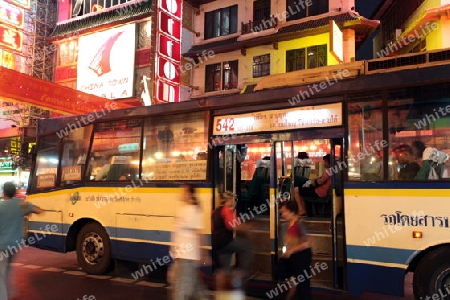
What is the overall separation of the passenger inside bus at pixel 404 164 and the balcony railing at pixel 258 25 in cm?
1656

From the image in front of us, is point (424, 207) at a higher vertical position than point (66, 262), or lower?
higher

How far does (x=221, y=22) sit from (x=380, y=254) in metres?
19.9

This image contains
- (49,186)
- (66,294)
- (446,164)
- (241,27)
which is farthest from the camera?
(241,27)

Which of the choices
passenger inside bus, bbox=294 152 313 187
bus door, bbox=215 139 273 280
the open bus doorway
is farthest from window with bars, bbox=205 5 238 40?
bus door, bbox=215 139 273 280

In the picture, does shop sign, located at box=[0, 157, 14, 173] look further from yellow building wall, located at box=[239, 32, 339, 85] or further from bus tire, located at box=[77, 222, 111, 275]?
bus tire, located at box=[77, 222, 111, 275]

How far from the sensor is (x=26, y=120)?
81.0 feet

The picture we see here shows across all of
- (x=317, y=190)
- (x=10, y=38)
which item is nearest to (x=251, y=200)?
(x=317, y=190)

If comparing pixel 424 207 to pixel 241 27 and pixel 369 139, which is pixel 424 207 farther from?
pixel 241 27

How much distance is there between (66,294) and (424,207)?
5.62 m

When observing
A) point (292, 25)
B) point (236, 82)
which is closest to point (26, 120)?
point (236, 82)

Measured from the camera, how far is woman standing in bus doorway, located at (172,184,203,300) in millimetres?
Answer: 4875

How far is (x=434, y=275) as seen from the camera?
4.85 m

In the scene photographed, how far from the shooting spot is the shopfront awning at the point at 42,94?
39.4 feet

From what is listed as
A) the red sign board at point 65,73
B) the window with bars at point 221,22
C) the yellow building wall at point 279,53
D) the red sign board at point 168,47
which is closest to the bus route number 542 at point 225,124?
the red sign board at point 168,47
